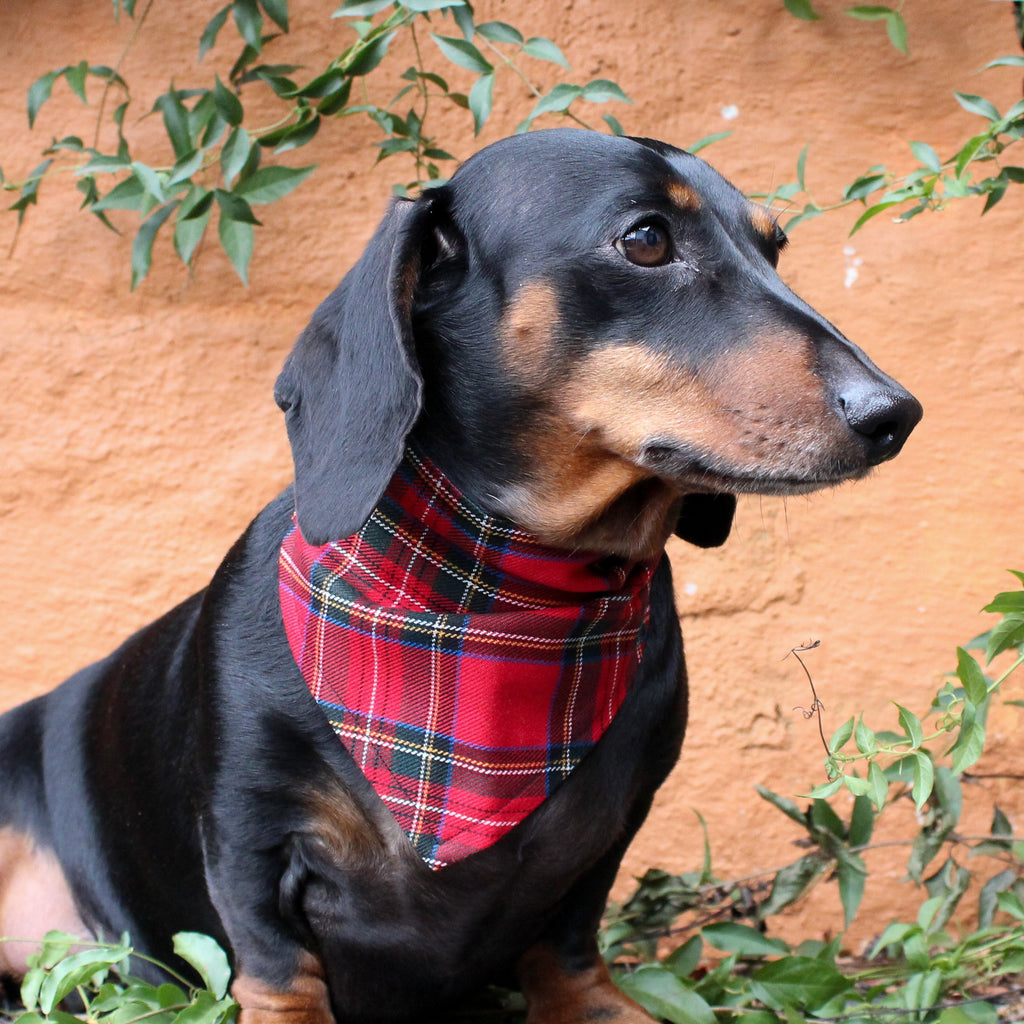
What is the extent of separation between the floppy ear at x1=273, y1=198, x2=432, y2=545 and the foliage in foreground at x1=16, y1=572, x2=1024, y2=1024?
30.9 inches

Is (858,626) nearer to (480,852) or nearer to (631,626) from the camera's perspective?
(631,626)

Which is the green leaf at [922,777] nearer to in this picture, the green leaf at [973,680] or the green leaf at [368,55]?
the green leaf at [973,680]

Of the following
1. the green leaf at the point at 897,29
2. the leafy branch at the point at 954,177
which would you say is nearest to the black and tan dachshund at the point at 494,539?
the leafy branch at the point at 954,177

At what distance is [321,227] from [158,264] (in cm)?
44

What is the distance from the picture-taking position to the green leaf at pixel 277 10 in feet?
10.2

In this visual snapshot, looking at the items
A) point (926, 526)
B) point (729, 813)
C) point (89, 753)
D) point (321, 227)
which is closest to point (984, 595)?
point (926, 526)

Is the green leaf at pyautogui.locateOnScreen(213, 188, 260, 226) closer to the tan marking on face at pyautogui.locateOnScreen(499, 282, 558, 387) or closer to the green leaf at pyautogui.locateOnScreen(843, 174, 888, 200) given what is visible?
the tan marking on face at pyautogui.locateOnScreen(499, 282, 558, 387)

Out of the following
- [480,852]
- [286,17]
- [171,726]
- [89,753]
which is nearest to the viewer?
[480,852]

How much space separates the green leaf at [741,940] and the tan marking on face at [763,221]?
4.43 ft

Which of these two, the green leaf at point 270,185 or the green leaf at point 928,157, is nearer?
the green leaf at point 928,157

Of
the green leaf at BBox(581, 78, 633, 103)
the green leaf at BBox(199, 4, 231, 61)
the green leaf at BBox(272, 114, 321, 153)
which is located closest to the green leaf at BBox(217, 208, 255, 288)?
the green leaf at BBox(272, 114, 321, 153)

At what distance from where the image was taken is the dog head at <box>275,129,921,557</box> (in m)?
1.83

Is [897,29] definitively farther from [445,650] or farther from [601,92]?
[445,650]

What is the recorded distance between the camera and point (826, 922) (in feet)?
10.9
